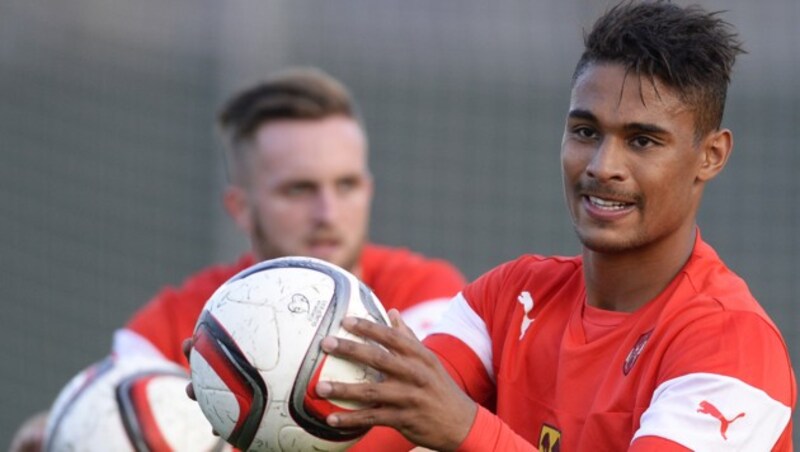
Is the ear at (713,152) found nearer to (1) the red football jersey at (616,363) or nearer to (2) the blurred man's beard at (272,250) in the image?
(1) the red football jersey at (616,363)

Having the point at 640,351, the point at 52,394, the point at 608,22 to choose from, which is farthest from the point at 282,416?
the point at 52,394

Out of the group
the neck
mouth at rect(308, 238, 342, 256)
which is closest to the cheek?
mouth at rect(308, 238, 342, 256)

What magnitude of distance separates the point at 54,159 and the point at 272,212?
5.39 metres

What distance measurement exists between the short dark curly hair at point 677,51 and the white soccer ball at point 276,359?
3.21ft

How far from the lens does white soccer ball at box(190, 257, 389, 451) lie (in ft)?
13.2

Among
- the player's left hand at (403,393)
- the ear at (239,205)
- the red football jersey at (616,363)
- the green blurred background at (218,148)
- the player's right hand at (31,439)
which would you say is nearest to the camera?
the player's left hand at (403,393)

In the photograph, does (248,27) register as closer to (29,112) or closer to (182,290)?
(29,112)

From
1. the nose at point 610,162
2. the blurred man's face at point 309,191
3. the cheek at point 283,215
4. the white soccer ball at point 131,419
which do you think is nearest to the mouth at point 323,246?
the blurred man's face at point 309,191

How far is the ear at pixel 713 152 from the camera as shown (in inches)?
171

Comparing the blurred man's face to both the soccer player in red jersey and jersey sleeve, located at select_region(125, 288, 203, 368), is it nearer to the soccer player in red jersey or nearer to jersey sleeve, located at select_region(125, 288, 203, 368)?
jersey sleeve, located at select_region(125, 288, 203, 368)

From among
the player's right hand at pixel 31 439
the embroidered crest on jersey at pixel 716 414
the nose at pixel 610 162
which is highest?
the nose at pixel 610 162

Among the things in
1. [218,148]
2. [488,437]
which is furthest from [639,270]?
[218,148]

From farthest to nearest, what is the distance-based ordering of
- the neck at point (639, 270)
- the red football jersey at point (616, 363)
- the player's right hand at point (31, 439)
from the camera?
the player's right hand at point (31, 439) < the neck at point (639, 270) < the red football jersey at point (616, 363)

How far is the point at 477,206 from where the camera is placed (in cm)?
1180
